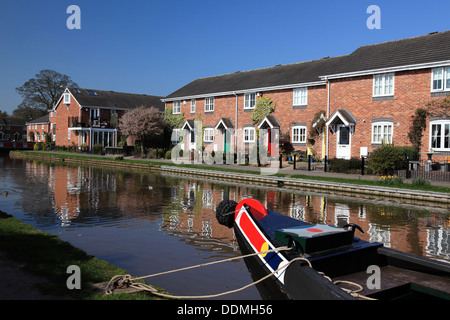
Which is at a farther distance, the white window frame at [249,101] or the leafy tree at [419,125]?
the white window frame at [249,101]

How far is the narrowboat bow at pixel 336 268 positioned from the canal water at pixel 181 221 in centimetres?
67

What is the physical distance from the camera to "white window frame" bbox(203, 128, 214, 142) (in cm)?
3728

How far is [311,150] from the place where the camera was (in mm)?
28703

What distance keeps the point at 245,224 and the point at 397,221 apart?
598 centimetres

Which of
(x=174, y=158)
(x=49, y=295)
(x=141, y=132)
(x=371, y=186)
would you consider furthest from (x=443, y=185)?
(x=141, y=132)

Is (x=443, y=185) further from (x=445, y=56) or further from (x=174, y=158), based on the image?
(x=174, y=158)

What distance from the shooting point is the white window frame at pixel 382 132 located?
24281 mm

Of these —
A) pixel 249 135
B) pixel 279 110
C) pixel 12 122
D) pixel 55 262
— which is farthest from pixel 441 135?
pixel 12 122

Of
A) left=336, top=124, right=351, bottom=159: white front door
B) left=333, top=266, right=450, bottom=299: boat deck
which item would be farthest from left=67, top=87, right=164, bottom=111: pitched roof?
left=333, top=266, right=450, bottom=299: boat deck

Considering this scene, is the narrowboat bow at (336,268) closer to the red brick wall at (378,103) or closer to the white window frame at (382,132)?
the red brick wall at (378,103)

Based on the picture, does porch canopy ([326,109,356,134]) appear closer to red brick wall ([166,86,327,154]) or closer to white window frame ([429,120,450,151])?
red brick wall ([166,86,327,154])

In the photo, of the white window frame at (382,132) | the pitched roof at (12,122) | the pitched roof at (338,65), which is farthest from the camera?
the pitched roof at (12,122)

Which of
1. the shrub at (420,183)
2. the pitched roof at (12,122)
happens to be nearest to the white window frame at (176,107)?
the shrub at (420,183)

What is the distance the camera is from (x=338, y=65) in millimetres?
27891
